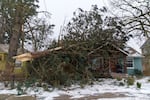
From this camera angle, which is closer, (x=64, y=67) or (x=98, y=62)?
(x=64, y=67)

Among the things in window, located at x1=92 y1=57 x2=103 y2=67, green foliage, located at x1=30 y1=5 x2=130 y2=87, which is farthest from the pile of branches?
window, located at x1=92 y1=57 x2=103 y2=67

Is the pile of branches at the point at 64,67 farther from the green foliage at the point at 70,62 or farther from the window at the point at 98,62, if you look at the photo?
the window at the point at 98,62

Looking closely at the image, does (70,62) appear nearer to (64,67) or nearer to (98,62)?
(64,67)

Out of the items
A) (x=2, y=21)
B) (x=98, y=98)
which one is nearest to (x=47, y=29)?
(x=2, y=21)

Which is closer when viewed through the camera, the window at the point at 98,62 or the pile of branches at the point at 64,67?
the pile of branches at the point at 64,67

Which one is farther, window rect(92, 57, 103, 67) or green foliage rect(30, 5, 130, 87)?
window rect(92, 57, 103, 67)

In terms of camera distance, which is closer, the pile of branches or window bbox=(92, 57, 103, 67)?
the pile of branches

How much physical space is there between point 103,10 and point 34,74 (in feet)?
49.3

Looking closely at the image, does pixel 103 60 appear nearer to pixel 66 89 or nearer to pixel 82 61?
pixel 82 61

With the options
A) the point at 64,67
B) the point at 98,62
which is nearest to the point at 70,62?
the point at 64,67

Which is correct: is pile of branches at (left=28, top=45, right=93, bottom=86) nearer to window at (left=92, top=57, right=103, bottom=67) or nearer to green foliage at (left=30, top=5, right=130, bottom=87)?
green foliage at (left=30, top=5, right=130, bottom=87)

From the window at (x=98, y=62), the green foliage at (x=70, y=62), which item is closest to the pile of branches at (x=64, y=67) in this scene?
the green foliage at (x=70, y=62)

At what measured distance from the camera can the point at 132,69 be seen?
109 ft

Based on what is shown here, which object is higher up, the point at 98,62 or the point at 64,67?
the point at 98,62
